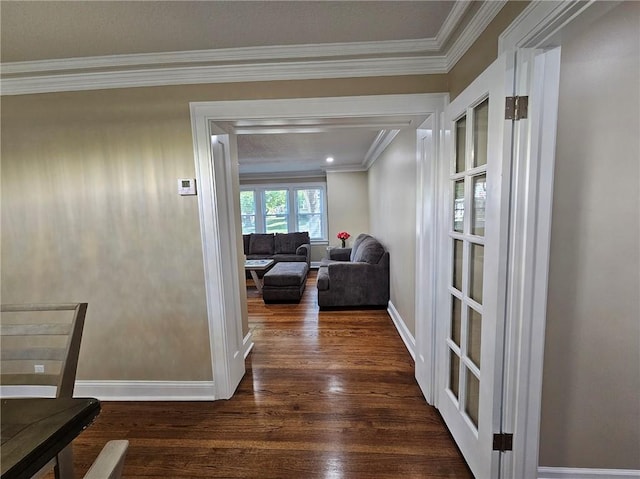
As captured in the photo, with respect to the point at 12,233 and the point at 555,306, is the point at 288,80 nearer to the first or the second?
the point at 555,306

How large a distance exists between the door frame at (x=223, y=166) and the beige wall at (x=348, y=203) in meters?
4.38

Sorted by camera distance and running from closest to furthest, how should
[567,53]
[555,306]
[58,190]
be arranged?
[567,53] < [555,306] < [58,190]

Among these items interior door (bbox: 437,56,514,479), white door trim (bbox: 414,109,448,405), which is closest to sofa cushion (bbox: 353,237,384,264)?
white door trim (bbox: 414,109,448,405)

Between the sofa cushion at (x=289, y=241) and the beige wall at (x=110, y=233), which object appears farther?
the sofa cushion at (x=289, y=241)

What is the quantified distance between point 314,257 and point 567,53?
610 cm

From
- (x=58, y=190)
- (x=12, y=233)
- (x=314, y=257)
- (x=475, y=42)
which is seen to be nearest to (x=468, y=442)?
(x=475, y=42)

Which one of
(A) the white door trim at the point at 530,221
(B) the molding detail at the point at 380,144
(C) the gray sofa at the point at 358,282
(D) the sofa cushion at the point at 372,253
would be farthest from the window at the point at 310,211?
(A) the white door trim at the point at 530,221

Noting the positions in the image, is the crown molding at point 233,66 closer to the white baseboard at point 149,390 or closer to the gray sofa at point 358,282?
the white baseboard at point 149,390

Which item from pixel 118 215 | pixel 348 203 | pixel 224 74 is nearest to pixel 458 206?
pixel 224 74

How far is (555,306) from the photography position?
1280 millimetres

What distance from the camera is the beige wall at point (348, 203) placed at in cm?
639

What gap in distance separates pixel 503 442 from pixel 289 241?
5.58 m

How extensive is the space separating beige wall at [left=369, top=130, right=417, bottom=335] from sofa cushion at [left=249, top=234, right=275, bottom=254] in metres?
3.11

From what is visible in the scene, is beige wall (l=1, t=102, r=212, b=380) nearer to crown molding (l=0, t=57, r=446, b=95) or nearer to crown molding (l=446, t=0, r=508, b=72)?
crown molding (l=0, t=57, r=446, b=95)
